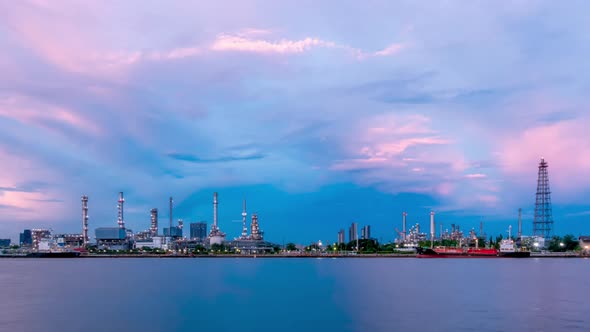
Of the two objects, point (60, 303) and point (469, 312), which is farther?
point (60, 303)

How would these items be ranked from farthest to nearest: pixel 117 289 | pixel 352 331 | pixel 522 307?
pixel 117 289
pixel 522 307
pixel 352 331

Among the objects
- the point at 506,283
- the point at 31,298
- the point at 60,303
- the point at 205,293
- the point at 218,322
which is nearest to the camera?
the point at 218,322

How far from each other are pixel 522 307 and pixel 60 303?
54.8 m

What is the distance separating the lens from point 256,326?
53500 mm

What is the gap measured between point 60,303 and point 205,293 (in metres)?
21.4

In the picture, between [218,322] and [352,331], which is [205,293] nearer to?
[218,322]

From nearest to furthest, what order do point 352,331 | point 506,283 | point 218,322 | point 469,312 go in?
point 352,331 < point 218,322 < point 469,312 < point 506,283

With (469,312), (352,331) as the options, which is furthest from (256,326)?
(469,312)

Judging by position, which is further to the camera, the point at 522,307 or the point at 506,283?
the point at 506,283

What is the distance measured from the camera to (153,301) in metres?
73.1

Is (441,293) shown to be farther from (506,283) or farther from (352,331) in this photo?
(352,331)

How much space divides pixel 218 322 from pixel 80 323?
1276 centimetres

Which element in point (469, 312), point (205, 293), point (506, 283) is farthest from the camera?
point (506, 283)

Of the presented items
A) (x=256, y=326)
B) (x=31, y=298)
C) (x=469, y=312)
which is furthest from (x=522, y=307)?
(x=31, y=298)
